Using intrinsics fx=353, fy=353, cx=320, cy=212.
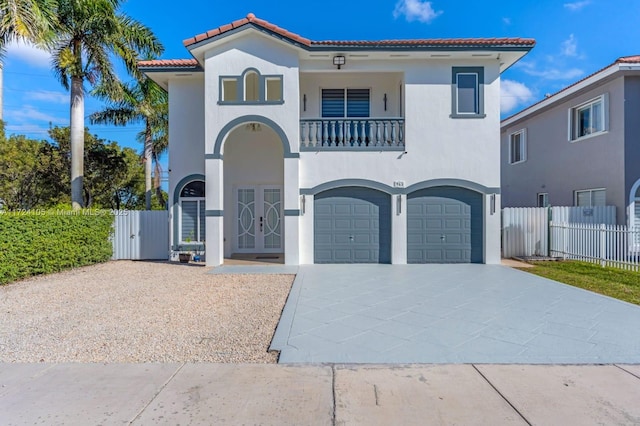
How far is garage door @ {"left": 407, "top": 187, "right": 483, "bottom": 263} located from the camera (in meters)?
12.3

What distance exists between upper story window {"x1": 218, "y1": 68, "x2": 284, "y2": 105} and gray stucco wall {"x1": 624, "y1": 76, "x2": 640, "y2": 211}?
12.6 meters

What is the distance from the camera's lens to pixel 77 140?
14570 mm

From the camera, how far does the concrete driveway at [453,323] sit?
4789mm

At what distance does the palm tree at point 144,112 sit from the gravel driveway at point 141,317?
9.78 metres

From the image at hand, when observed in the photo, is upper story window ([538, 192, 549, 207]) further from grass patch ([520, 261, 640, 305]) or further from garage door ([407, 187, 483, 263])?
garage door ([407, 187, 483, 263])

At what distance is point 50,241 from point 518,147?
22340mm

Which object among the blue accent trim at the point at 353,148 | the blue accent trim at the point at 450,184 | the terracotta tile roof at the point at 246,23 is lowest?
the blue accent trim at the point at 450,184

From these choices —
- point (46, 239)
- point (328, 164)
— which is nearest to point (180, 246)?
point (46, 239)

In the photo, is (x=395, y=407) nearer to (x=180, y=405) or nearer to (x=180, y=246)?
(x=180, y=405)

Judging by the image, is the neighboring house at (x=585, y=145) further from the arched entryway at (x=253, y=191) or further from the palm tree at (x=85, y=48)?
the palm tree at (x=85, y=48)

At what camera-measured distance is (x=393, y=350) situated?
4926 millimetres

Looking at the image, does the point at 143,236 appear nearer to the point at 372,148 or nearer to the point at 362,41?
the point at 372,148

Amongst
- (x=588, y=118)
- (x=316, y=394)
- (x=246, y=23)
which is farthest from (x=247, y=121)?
(x=588, y=118)

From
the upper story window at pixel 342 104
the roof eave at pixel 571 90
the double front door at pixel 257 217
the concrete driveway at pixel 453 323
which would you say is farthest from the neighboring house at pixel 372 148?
the roof eave at pixel 571 90
